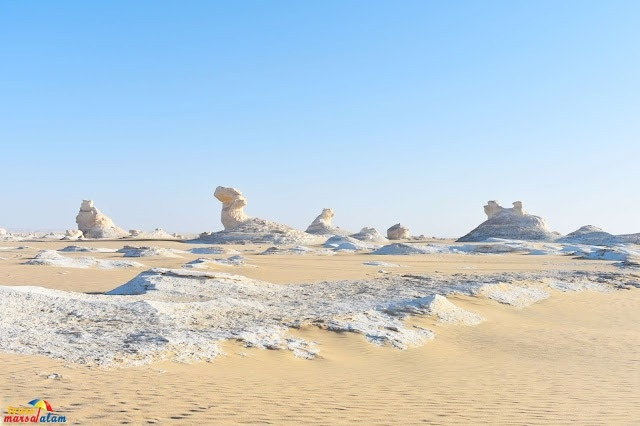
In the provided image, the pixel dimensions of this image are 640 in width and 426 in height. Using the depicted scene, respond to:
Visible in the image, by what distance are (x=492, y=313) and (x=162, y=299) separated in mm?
7741

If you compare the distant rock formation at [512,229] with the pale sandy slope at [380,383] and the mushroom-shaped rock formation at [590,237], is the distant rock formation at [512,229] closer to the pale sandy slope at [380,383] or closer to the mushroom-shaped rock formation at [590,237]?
the mushroom-shaped rock formation at [590,237]

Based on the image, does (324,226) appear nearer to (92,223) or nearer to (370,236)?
(370,236)

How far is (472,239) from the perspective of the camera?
4984cm

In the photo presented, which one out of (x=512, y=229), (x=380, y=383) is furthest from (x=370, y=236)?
(x=380, y=383)

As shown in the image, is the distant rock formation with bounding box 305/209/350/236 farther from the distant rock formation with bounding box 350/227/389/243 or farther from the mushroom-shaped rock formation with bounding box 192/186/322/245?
the mushroom-shaped rock formation with bounding box 192/186/322/245

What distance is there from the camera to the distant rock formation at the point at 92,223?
185 feet

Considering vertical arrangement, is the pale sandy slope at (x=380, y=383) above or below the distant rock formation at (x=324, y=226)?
below

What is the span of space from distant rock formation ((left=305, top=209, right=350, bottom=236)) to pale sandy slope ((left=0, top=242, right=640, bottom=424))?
44644 millimetres

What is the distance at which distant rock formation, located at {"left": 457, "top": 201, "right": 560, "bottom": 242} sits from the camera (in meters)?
47.4

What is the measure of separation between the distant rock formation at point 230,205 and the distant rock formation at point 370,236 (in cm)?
998

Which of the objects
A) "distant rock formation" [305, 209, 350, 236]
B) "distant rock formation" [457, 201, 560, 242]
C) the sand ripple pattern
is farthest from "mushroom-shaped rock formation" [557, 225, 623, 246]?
the sand ripple pattern

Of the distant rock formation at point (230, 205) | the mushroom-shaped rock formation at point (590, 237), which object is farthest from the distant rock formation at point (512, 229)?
the distant rock formation at point (230, 205)

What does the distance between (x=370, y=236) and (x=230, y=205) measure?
12296mm

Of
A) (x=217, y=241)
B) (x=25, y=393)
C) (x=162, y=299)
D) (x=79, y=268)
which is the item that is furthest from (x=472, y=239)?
(x=25, y=393)
